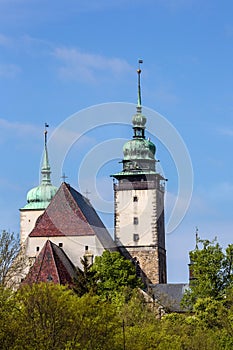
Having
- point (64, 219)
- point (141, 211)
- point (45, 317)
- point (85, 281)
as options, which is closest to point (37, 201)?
point (141, 211)

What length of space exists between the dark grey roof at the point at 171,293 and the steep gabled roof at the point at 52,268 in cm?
889

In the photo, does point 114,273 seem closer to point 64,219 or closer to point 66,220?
point 66,220

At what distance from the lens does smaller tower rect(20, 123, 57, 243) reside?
443 ft

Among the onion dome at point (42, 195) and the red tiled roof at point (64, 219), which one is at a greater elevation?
the onion dome at point (42, 195)

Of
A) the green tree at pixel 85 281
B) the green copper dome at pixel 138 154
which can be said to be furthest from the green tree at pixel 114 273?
the green copper dome at pixel 138 154

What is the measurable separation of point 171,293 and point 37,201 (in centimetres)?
2997

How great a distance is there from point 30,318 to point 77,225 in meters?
59.7

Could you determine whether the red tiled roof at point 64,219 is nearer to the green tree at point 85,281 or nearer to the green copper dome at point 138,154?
the green copper dome at point 138,154

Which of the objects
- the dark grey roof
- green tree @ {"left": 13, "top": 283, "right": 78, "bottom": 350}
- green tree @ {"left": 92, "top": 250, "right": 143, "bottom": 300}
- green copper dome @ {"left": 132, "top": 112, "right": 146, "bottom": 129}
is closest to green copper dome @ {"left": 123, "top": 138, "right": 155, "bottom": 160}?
green copper dome @ {"left": 132, "top": 112, "right": 146, "bottom": 129}

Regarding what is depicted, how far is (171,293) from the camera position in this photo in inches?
4432

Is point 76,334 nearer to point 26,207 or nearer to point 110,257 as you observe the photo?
point 110,257

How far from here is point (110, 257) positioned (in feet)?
337

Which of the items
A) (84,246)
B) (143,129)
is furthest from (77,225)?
(143,129)

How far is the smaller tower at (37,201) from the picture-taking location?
135 meters
